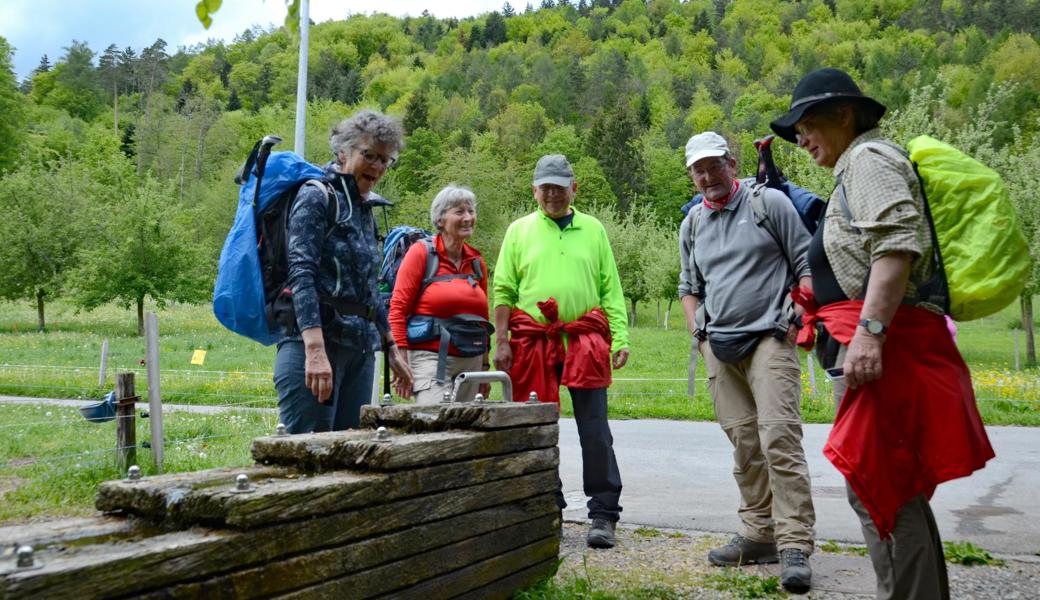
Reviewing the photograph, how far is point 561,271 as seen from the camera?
18.7 feet

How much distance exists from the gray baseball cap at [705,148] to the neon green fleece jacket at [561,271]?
0.83 metres

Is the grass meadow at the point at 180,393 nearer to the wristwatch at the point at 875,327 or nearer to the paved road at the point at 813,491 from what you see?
the paved road at the point at 813,491

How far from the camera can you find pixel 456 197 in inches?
224

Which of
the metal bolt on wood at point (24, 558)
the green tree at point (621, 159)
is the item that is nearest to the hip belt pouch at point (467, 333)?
the metal bolt on wood at point (24, 558)

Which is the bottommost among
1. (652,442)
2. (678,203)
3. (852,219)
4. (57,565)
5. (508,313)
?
(652,442)

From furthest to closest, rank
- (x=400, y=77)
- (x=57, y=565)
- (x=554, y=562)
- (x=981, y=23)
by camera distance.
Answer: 1. (x=400, y=77)
2. (x=981, y=23)
3. (x=554, y=562)
4. (x=57, y=565)

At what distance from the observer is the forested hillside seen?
121ft

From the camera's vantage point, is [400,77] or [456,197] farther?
[400,77]

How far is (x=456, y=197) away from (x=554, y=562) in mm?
2344

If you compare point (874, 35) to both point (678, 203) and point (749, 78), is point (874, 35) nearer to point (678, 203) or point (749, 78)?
point (749, 78)

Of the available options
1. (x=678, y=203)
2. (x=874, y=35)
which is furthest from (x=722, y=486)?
(x=874, y=35)

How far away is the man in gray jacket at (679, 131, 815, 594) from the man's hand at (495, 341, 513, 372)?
116 centimetres

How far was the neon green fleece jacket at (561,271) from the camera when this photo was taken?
5688 mm

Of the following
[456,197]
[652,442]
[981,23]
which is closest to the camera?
[456,197]
